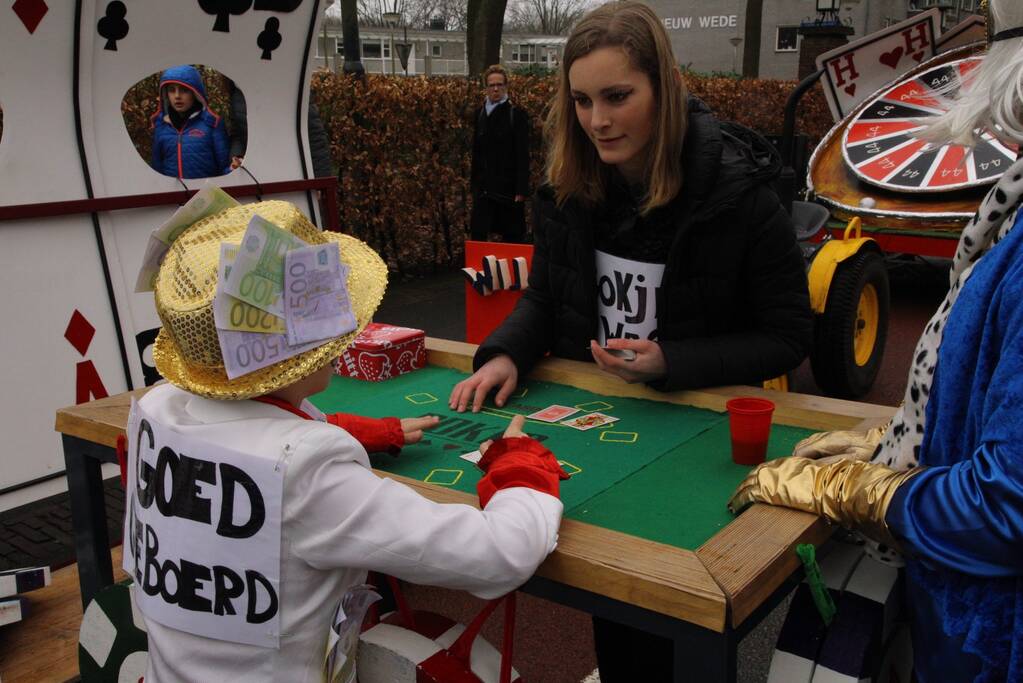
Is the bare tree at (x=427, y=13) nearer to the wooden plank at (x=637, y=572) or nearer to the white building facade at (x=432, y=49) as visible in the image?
the white building facade at (x=432, y=49)

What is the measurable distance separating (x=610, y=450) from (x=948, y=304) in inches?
32.0

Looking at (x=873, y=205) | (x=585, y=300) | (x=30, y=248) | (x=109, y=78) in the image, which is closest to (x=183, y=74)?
(x=109, y=78)

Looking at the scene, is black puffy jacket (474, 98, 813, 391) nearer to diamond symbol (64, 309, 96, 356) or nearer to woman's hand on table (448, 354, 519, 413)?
woman's hand on table (448, 354, 519, 413)

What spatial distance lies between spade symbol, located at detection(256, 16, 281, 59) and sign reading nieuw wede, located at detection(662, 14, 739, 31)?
38.5 metres

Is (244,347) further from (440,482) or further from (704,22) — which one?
(704,22)

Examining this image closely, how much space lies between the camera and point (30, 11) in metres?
3.76

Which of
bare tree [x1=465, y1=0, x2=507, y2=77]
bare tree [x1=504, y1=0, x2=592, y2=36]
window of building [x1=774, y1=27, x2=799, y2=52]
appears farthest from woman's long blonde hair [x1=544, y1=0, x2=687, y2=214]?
bare tree [x1=504, y1=0, x2=592, y2=36]

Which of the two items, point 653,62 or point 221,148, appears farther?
point 221,148

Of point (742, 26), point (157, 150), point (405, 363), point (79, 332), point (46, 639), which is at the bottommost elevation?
point (46, 639)

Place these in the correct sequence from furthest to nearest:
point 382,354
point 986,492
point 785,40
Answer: point 785,40
point 382,354
point 986,492

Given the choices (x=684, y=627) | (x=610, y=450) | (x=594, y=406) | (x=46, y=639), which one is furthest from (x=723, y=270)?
(x=46, y=639)

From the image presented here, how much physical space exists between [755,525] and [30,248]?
335cm

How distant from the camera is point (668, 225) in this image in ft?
7.95

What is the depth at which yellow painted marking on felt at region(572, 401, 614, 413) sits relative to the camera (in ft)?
7.88
